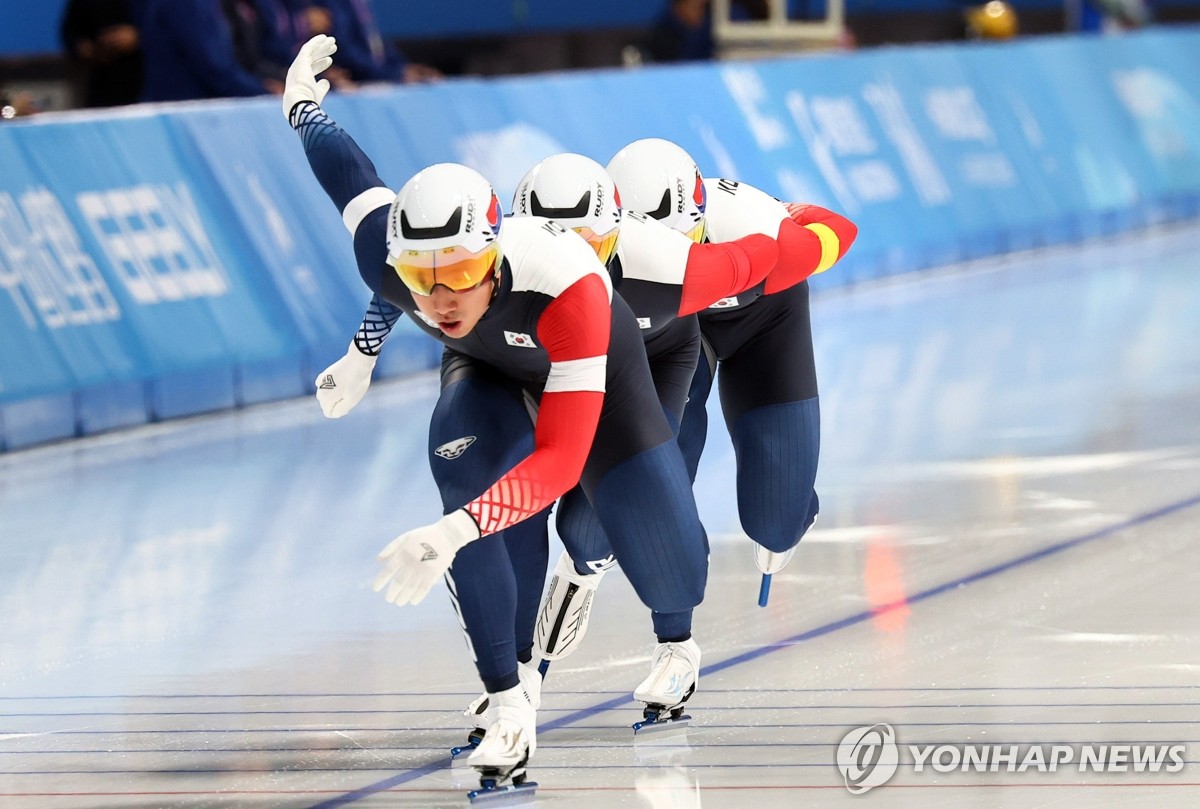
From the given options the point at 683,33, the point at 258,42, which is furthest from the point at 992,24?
the point at 258,42

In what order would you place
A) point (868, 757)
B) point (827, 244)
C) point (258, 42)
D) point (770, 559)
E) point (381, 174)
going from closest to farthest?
point (868, 757) < point (827, 244) < point (770, 559) < point (381, 174) < point (258, 42)

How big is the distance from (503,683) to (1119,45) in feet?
47.9

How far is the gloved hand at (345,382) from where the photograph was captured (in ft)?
16.4

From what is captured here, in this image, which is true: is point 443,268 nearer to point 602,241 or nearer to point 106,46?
point 602,241

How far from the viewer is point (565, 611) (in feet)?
16.6

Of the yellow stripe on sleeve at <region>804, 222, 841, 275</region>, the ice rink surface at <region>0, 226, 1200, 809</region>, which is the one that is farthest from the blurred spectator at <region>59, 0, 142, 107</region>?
the yellow stripe on sleeve at <region>804, 222, 841, 275</region>

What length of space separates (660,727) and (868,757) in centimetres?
54

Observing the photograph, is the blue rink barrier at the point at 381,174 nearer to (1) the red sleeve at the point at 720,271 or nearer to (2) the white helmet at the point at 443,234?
(1) the red sleeve at the point at 720,271

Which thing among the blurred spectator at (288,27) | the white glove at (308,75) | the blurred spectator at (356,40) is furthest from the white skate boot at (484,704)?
the blurred spectator at (356,40)

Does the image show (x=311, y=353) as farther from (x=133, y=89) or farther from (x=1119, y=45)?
(x=1119, y=45)

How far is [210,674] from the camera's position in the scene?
5445 mm

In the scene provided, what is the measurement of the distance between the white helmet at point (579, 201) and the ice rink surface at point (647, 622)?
1.17m

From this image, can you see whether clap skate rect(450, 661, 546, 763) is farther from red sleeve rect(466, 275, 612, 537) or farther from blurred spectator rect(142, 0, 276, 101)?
blurred spectator rect(142, 0, 276, 101)

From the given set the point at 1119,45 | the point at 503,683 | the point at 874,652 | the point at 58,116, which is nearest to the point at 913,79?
the point at 1119,45
